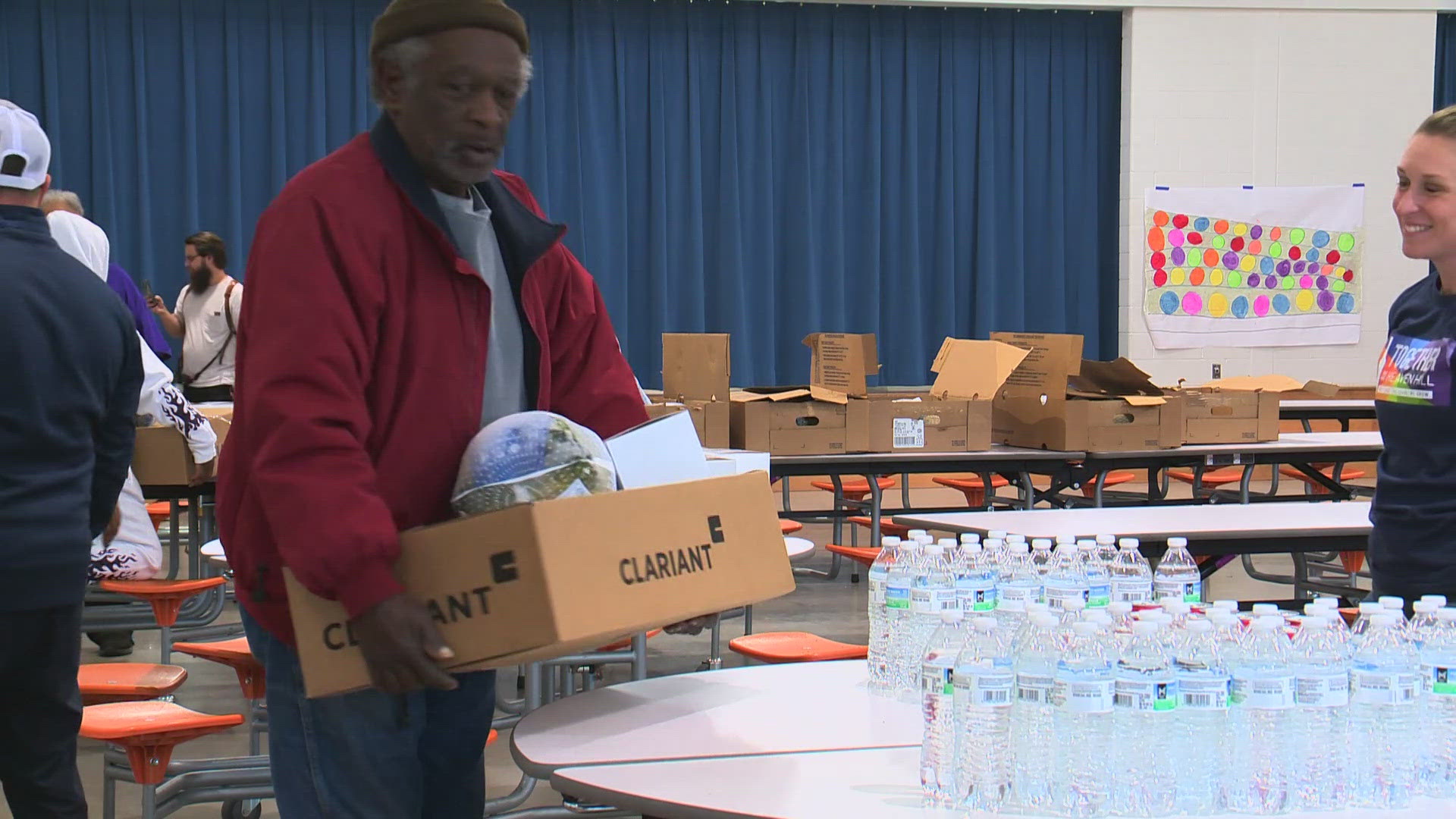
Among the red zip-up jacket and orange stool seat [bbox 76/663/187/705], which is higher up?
the red zip-up jacket

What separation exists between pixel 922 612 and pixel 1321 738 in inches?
22.2

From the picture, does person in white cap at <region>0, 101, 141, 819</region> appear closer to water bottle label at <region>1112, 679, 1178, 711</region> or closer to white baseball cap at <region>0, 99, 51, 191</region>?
white baseball cap at <region>0, 99, 51, 191</region>

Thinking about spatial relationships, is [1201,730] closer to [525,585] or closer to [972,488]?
[525,585]

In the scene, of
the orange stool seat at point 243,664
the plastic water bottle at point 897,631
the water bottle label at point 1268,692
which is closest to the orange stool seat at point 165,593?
the orange stool seat at point 243,664

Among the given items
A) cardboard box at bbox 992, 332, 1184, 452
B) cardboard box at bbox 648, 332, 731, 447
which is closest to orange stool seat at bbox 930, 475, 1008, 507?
cardboard box at bbox 992, 332, 1184, 452

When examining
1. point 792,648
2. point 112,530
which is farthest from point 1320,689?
point 112,530

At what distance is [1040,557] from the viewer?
7.00 ft

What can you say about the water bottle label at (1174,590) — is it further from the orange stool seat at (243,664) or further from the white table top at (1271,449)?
the white table top at (1271,449)

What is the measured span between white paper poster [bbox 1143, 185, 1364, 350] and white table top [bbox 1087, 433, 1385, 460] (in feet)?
11.0

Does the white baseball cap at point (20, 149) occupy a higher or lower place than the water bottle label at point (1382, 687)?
higher

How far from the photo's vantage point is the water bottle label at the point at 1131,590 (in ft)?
6.36

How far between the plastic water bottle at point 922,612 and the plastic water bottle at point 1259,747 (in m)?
0.48

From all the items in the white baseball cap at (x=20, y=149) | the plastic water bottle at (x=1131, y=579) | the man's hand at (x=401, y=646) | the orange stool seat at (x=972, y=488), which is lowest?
the orange stool seat at (x=972, y=488)

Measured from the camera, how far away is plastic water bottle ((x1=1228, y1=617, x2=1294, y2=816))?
4.51ft
